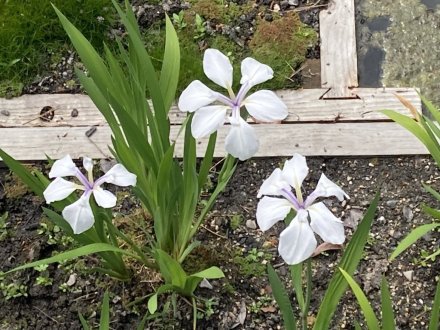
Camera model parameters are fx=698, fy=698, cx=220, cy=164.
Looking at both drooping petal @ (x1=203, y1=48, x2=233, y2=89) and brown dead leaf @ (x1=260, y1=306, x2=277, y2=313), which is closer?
drooping petal @ (x1=203, y1=48, x2=233, y2=89)

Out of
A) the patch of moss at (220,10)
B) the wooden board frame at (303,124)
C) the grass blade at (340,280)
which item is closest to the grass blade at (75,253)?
the grass blade at (340,280)

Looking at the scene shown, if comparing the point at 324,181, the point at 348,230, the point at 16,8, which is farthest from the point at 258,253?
the point at 16,8

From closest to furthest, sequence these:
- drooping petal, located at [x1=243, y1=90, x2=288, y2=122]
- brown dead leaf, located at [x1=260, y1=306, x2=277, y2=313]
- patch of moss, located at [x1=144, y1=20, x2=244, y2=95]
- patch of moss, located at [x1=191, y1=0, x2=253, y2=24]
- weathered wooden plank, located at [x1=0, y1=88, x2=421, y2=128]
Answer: drooping petal, located at [x1=243, y1=90, x2=288, y2=122], brown dead leaf, located at [x1=260, y1=306, x2=277, y2=313], weathered wooden plank, located at [x1=0, y1=88, x2=421, y2=128], patch of moss, located at [x1=144, y1=20, x2=244, y2=95], patch of moss, located at [x1=191, y1=0, x2=253, y2=24]

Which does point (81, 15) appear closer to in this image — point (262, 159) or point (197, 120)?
point (262, 159)

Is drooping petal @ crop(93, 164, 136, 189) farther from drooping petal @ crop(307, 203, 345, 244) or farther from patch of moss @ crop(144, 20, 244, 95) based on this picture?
patch of moss @ crop(144, 20, 244, 95)

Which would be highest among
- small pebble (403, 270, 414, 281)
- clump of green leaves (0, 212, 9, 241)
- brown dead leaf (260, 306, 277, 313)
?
clump of green leaves (0, 212, 9, 241)

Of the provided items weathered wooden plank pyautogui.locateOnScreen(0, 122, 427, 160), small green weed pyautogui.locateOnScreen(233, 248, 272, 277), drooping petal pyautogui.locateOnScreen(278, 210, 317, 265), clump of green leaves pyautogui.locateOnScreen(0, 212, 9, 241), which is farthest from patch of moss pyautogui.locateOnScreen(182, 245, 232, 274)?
drooping petal pyautogui.locateOnScreen(278, 210, 317, 265)

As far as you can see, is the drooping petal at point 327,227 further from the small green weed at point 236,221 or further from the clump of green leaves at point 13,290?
the clump of green leaves at point 13,290
